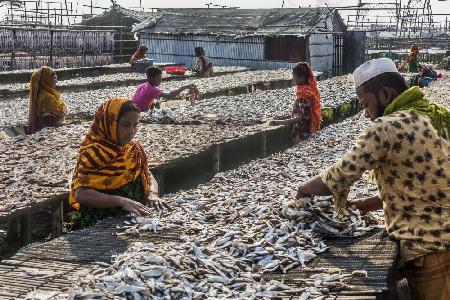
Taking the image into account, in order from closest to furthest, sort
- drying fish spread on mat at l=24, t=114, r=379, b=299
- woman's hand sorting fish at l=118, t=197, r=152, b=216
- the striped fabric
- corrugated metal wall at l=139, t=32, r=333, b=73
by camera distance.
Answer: drying fish spread on mat at l=24, t=114, r=379, b=299 < woman's hand sorting fish at l=118, t=197, r=152, b=216 < the striped fabric < corrugated metal wall at l=139, t=32, r=333, b=73

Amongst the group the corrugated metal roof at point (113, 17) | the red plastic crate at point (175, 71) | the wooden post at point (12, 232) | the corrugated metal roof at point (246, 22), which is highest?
the corrugated metal roof at point (113, 17)

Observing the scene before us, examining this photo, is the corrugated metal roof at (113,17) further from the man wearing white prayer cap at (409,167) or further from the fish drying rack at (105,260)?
the man wearing white prayer cap at (409,167)

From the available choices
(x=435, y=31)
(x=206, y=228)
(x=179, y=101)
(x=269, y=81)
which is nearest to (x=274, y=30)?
(x=269, y=81)

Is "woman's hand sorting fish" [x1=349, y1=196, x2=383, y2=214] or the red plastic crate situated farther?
the red plastic crate

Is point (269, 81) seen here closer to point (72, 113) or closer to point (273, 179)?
point (72, 113)

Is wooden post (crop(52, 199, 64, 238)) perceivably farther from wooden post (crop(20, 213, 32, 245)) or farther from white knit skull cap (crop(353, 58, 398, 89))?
white knit skull cap (crop(353, 58, 398, 89))

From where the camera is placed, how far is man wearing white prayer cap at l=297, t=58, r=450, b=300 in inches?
140

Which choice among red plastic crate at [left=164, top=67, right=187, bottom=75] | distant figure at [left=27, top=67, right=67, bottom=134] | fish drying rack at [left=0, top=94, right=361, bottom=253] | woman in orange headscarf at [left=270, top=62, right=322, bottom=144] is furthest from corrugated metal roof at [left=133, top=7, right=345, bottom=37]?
distant figure at [left=27, top=67, right=67, bottom=134]

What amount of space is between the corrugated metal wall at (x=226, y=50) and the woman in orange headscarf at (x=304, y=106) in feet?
66.9

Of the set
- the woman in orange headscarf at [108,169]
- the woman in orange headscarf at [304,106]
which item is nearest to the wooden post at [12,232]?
the woman in orange headscarf at [108,169]

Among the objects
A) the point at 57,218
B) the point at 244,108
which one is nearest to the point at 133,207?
the point at 57,218

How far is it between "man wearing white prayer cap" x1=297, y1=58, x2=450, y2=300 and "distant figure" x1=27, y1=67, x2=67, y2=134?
7.69 metres

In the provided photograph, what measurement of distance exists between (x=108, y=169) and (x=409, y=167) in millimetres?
2777

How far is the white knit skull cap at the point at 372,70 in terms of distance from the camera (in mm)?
3709
